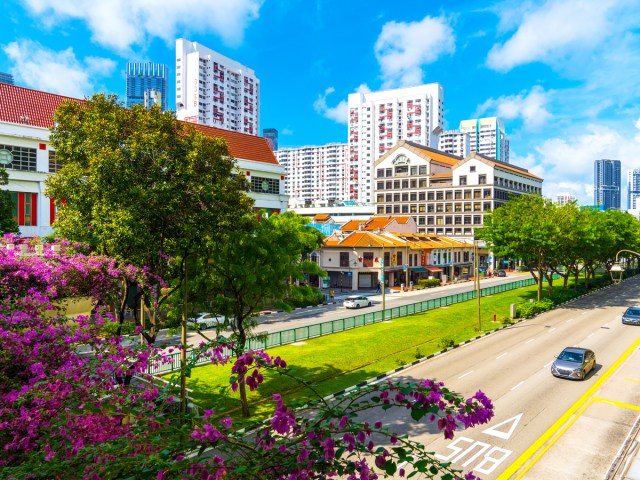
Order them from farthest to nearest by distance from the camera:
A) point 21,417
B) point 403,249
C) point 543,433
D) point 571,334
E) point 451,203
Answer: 1. point 451,203
2. point 403,249
3. point 571,334
4. point 543,433
5. point 21,417

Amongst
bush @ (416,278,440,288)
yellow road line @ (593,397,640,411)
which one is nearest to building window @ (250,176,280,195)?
bush @ (416,278,440,288)

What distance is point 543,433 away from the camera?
15875 millimetres

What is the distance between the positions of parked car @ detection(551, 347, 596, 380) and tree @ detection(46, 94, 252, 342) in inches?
711

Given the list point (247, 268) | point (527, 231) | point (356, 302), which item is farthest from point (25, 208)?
point (527, 231)

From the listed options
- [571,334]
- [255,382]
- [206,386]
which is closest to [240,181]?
[206,386]

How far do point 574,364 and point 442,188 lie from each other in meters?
82.9

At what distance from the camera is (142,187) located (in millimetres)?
15180

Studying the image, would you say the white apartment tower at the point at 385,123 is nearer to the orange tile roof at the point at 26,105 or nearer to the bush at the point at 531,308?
the bush at the point at 531,308

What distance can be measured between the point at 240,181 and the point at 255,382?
43.9ft

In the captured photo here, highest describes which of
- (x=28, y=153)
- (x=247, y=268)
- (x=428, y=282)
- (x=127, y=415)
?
(x=28, y=153)

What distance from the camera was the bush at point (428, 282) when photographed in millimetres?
67125

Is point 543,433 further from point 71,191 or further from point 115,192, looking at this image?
point 71,191

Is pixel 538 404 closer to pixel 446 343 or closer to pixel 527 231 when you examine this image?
pixel 446 343

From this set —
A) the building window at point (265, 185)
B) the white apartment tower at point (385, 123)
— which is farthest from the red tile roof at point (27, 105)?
the white apartment tower at point (385, 123)
